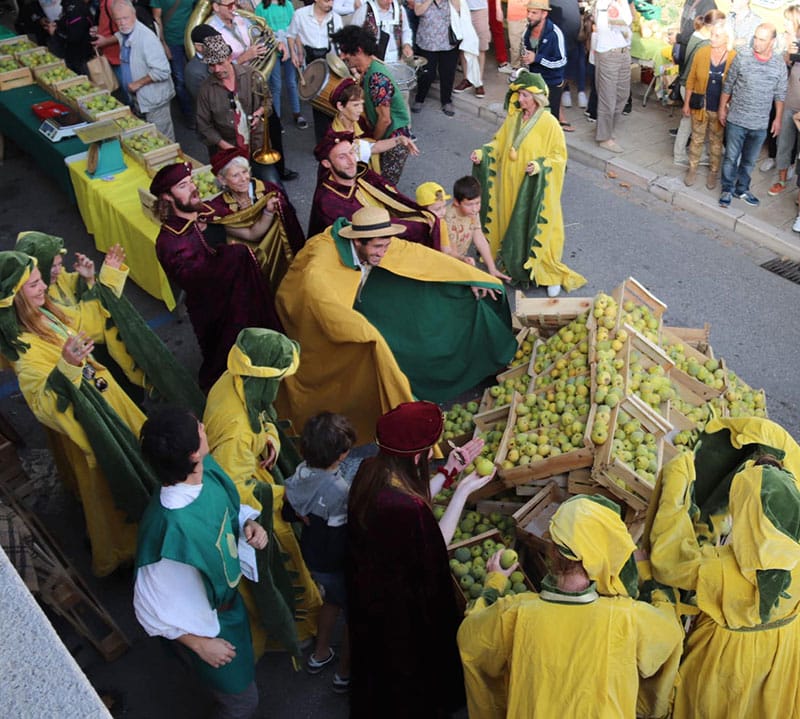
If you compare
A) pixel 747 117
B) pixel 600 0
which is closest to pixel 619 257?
pixel 747 117

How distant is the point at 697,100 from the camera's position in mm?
8656

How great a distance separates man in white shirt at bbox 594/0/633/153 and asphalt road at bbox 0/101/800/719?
94 cm

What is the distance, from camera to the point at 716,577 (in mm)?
3195

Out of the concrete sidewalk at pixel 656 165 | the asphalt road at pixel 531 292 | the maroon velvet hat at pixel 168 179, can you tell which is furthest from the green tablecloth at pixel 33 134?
the concrete sidewalk at pixel 656 165

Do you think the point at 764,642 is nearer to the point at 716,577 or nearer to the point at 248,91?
the point at 716,577

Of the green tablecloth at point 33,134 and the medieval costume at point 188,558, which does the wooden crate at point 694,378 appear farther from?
the green tablecloth at point 33,134

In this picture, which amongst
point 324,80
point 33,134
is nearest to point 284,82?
→ point 33,134

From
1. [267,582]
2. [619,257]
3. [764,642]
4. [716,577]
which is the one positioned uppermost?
[716,577]

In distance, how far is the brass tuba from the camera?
8141 millimetres

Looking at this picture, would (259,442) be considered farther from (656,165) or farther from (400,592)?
(656,165)

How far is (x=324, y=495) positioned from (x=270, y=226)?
2.92 m

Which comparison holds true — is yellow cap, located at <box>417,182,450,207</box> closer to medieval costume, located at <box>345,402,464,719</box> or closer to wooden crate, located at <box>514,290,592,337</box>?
wooden crate, located at <box>514,290,592,337</box>

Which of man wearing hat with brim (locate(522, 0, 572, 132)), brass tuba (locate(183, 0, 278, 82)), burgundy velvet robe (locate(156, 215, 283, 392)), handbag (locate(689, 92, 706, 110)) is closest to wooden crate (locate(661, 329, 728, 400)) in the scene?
burgundy velvet robe (locate(156, 215, 283, 392))

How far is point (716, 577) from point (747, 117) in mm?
6275
